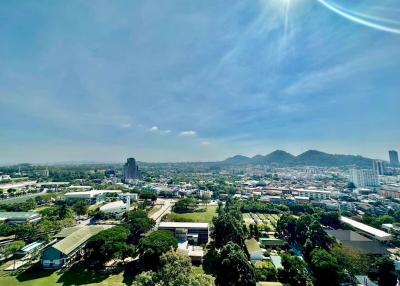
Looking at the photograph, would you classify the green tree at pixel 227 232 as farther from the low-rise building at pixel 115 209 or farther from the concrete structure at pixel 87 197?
the concrete structure at pixel 87 197

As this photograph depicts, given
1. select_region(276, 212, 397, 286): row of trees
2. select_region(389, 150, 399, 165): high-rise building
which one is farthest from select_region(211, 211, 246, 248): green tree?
select_region(389, 150, 399, 165): high-rise building

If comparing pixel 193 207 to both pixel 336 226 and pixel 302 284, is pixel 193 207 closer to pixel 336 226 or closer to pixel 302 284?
pixel 336 226

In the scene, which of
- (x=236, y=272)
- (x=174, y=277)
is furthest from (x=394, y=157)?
(x=174, y=277)

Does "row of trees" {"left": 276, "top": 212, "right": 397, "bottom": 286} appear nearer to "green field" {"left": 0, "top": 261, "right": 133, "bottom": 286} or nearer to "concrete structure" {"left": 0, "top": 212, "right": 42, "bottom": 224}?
"green field" {"left": 0, "top": 261, "right": 133, "bottom": 286}

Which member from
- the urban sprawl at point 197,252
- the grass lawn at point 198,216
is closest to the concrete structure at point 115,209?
the urban sprawl at point 197,252

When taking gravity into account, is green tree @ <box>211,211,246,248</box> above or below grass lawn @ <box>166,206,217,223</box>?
above

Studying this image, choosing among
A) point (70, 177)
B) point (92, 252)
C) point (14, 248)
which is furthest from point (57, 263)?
point (70, 177)
